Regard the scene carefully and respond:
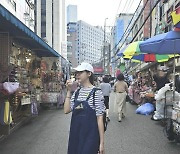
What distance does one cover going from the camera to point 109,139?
743 cm

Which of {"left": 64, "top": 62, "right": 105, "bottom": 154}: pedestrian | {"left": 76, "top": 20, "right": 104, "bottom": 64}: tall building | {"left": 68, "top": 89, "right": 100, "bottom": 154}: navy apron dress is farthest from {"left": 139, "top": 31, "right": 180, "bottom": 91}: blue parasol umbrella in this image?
{"left": 76, "top": 20, "right": 104, "bottom": 64}: tall building

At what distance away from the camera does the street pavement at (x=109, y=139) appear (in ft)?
21.0

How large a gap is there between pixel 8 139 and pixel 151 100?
6.43m

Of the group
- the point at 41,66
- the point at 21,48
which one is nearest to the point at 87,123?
the point at 21,48

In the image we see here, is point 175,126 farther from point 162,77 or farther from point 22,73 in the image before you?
point 22,73

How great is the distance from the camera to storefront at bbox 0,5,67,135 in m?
7.08

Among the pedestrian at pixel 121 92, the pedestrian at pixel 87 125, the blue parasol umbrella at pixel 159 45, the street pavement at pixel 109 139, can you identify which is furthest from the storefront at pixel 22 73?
the blue parasol umbrella at pixel 159 45

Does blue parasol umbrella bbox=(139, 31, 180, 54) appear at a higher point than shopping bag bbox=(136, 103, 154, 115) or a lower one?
higher

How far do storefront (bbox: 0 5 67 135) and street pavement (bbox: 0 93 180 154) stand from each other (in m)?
0.56

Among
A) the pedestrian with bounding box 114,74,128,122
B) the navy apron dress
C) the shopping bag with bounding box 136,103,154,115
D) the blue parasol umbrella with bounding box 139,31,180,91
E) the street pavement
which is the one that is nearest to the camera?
the navy apron dress

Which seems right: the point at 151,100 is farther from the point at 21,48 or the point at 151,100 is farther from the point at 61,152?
the point at 61,152

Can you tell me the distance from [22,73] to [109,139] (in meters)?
4.96

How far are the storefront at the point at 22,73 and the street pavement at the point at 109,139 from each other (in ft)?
1.83

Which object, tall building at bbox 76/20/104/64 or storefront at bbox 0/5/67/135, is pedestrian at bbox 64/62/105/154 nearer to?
storefront at bbox 0/5/67/135
